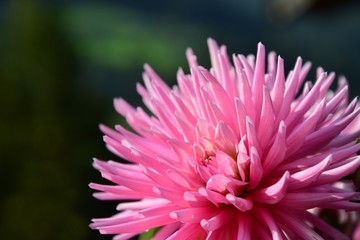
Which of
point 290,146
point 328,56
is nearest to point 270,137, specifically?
point 290,146

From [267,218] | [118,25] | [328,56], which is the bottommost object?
[267,218]

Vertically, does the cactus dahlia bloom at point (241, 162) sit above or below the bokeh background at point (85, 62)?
below

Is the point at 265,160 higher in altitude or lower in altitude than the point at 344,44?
lower

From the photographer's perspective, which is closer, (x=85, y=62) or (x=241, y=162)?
(x=241, y=162)

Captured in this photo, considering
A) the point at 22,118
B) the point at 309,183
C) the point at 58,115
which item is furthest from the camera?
the point at 58,115

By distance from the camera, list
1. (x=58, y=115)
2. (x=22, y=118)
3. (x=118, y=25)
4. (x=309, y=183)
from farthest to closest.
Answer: (x=118, y=25)
(x=58, y=115)
(x=22, y=118)
(x=309, y=183)

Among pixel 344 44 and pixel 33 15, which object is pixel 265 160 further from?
pixel 344 44
